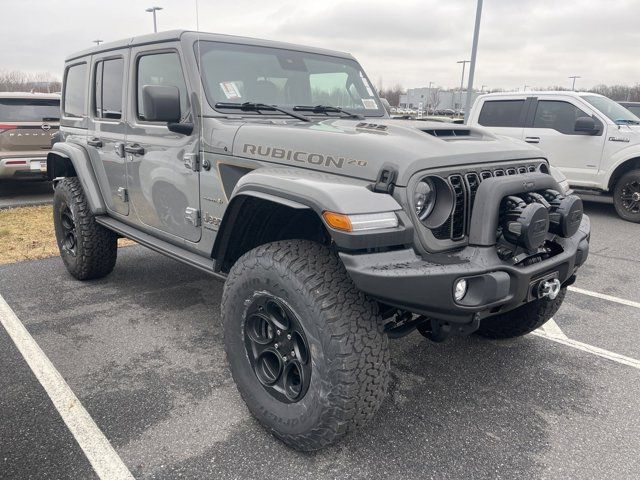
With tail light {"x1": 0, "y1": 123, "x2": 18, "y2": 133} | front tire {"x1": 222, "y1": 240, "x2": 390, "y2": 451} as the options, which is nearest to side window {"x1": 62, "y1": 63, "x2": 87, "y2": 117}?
front tire {"x1": 222, "y1": 240, "x2": 390, "y2": 451}

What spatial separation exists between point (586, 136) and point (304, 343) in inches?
285

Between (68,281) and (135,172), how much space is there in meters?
1.65

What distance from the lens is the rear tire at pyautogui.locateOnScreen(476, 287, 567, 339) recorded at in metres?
3.21

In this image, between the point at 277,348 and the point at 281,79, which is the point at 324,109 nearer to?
the point at 281,79

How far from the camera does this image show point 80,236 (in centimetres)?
439

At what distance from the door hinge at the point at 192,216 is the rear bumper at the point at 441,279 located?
54.3 inches

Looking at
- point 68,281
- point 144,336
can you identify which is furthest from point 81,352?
point 68,281

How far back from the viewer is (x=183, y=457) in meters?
2.36

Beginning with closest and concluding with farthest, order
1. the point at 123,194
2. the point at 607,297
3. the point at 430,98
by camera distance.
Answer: the point at 123,194 < the point at 607,297 < the point at 430,98

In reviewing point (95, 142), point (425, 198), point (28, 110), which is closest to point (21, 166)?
point (28, 110)

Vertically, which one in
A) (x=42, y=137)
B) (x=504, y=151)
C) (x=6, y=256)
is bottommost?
(x=6, y=256)

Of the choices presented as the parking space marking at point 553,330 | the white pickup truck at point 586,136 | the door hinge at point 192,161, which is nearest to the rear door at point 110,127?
the door hinge at point 192,161

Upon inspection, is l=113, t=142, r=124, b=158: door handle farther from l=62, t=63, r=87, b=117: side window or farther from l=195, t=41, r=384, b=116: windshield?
l=195, t=41, r=384, b=116: windshield

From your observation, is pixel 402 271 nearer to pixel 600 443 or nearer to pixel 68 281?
pixel 600 443
